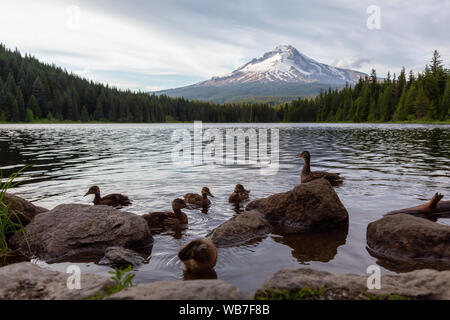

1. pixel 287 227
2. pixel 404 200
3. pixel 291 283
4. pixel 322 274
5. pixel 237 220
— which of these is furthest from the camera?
pixel 404 200

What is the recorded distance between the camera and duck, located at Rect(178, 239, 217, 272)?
6.41 metres

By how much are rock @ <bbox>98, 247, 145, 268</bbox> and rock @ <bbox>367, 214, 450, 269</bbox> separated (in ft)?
18.5

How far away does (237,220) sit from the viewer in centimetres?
909

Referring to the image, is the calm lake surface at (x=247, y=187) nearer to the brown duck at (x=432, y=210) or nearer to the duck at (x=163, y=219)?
the brown duck at (x=432, y=210)

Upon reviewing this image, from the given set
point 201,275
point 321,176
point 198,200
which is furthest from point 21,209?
point 321,176

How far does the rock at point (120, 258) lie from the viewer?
6.90m

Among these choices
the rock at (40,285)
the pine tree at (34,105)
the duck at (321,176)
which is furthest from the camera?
the pine tree at (34,105)

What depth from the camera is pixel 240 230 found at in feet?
28.5

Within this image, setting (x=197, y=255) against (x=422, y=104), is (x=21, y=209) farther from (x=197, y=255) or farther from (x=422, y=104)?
(x=422, y=104)

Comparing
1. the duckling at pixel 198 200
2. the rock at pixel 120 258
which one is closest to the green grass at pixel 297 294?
the rock at pixel 120 258

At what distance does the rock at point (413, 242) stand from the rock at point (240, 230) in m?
2.91
